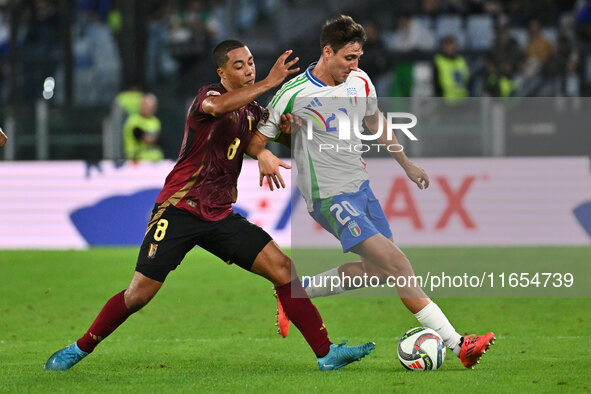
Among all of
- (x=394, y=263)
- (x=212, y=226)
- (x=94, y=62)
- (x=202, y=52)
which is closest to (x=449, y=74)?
(x=202, y=52)

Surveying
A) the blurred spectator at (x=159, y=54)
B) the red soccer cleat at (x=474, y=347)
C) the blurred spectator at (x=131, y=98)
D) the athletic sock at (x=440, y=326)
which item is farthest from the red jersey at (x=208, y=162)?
the blurred spectator at (x=159, y=54)

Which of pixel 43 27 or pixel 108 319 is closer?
pixel 108 319

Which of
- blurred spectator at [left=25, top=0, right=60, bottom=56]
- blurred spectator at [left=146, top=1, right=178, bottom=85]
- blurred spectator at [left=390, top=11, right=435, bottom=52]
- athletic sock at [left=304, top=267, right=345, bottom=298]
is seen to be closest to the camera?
athletic sock at [left=304, top=267, right=345, bottom=298]

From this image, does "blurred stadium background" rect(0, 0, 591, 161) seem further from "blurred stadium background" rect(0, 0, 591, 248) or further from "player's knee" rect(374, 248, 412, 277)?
"player's knee" rect(374, 248, 412, 277)

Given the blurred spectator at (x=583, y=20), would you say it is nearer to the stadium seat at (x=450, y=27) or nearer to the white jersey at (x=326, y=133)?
the stadium seat at (x=450, y=27)

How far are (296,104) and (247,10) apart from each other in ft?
46.7

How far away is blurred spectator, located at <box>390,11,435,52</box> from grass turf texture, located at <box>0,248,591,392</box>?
657cm

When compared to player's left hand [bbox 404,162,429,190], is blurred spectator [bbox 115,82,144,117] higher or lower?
higher

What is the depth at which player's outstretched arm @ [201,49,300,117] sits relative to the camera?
5668 millimetres

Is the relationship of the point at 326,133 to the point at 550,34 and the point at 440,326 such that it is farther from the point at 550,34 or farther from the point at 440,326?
the point at 550,34

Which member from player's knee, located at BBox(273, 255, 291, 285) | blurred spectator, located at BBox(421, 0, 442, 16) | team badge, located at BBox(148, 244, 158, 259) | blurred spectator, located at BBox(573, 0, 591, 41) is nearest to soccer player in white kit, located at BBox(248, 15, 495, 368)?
player's knee, located at BBox(273, 255, 291, 285)

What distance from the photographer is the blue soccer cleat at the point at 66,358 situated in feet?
20.5

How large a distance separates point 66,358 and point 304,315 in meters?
1.41

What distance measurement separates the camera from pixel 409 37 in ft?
57.8
